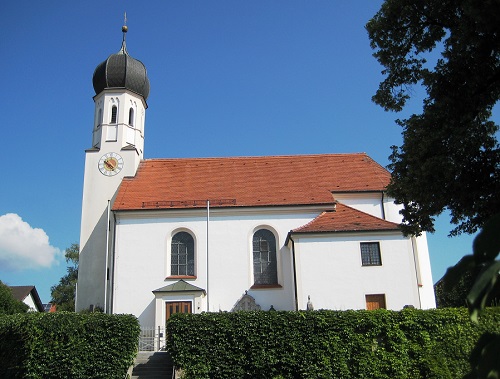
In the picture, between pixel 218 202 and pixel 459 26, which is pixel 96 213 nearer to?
pixel 218 202

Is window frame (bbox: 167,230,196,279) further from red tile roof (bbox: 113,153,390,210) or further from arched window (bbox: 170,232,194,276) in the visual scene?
red tile roof (bbox: 113,153,390,210)

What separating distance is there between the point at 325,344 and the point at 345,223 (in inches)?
405

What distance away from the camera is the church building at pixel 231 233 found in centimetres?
2583

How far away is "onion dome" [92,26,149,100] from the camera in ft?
116

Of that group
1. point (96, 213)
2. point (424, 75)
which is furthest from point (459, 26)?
point (96, 213)

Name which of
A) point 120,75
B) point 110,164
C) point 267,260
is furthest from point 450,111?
point 120,75

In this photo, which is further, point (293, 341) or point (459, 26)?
point (293, 341)

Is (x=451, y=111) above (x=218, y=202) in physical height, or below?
below

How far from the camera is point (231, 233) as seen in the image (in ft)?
95.6

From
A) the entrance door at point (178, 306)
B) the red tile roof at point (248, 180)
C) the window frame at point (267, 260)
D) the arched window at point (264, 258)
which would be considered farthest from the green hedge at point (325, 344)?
the red tile roof at point (248, 180)

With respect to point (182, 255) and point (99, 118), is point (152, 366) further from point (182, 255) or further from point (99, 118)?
point (99, 118)

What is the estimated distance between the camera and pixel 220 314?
18703 mm

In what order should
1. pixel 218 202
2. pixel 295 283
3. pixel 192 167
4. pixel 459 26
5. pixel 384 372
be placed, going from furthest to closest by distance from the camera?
pixel 192 167 < pixel 218 202 < pixel 295 283 < pixel 384 372 < pixel 459 26

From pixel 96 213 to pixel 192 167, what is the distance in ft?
22.9
